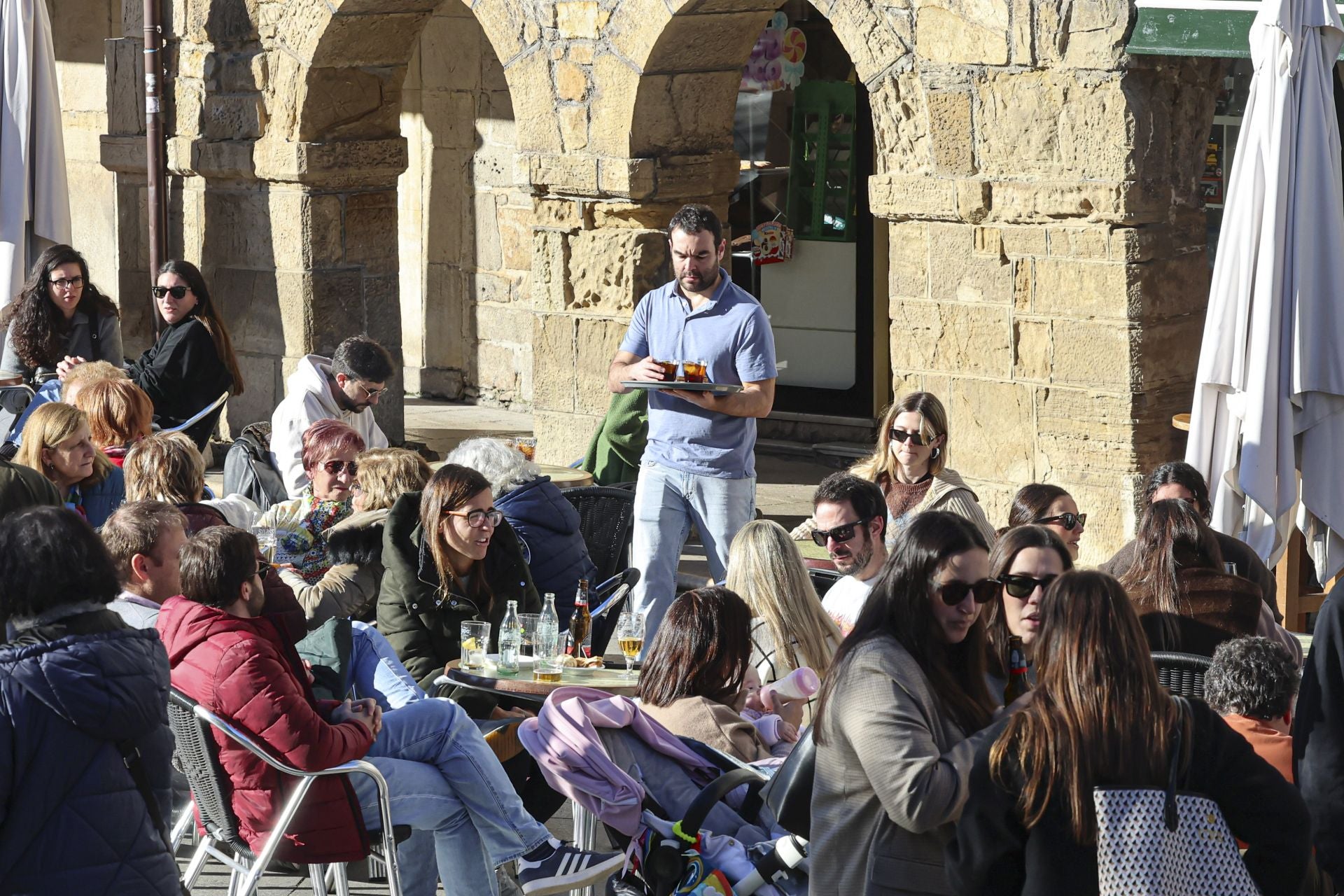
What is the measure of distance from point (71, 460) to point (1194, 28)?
4287 mm

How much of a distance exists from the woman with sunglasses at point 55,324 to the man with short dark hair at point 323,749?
156 inches

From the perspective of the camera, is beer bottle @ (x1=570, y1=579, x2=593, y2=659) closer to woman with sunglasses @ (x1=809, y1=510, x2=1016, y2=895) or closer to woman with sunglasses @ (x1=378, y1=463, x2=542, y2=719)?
woman with sunglasses @ (x1=378, y1=463, x2=542, y2=719)

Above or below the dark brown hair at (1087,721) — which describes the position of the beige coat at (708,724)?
below

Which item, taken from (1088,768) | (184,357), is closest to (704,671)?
(1088,768)

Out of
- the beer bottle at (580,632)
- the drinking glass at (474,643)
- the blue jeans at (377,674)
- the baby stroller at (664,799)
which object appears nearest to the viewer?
the baby stroller at (664,799)

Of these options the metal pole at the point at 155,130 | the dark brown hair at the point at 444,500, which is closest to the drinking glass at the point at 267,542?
the dark brown hair at the point at 444,500

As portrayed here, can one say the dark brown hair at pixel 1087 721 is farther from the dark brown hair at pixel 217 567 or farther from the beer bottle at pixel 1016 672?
the dark brown hair at pixel 217 567

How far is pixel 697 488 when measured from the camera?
6590 millimetres

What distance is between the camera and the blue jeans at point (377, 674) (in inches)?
196

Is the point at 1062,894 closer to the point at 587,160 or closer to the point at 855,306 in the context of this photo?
the point at 587,160

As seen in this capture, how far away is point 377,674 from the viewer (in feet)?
16.3

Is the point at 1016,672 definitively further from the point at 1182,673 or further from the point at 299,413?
the point at 299,413

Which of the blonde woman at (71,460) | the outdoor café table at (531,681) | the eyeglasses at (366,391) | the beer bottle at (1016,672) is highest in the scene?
the eyeglasses at (366,391)

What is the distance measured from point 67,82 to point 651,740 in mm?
11162
